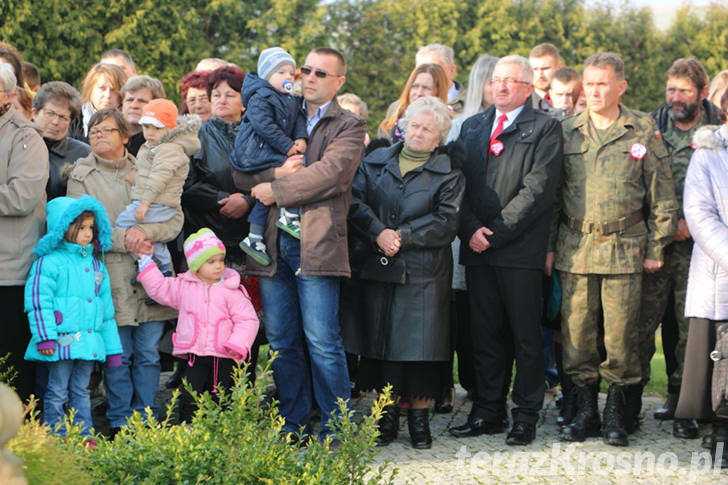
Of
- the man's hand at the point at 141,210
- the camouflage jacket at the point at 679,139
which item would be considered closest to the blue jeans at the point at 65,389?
the man's hand at the point at 141,210

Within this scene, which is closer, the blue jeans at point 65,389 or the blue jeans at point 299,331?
the blue jeans at point 65,389

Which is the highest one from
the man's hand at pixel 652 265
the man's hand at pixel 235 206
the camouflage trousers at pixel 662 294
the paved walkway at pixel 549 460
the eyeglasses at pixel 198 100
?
the eyeglasses at pixel 198 100

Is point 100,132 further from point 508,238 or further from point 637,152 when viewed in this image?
point 637,152

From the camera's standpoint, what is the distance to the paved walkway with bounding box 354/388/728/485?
5.31 metres

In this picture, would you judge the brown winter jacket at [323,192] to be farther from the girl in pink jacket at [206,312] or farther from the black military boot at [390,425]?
the black military boot at [390,425]

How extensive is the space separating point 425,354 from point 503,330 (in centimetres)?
82

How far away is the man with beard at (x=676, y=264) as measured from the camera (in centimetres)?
646

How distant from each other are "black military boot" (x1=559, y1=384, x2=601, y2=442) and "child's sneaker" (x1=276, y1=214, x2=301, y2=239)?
234 centimetres

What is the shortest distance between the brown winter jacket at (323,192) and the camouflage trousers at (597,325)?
1.71m

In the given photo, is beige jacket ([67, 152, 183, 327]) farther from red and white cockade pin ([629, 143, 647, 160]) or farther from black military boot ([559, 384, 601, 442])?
red and white cockade pin ([629, 143, 647, 160])

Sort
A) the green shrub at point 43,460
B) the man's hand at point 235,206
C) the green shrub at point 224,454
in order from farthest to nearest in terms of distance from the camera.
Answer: the man's hand at point 235,206
the green shrub at point 224,454
the green shrub at point 43,460

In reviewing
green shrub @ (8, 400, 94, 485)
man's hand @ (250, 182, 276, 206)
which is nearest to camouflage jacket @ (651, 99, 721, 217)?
man's hand @ (250, 182, 276, 206)

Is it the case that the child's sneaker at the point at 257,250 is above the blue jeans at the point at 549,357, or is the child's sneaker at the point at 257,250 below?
above

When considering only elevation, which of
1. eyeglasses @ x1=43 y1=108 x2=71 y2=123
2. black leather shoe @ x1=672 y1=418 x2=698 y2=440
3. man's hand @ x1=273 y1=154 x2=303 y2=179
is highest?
eyeglasses @ x1=43 y1=108 x2=71 y2=123
